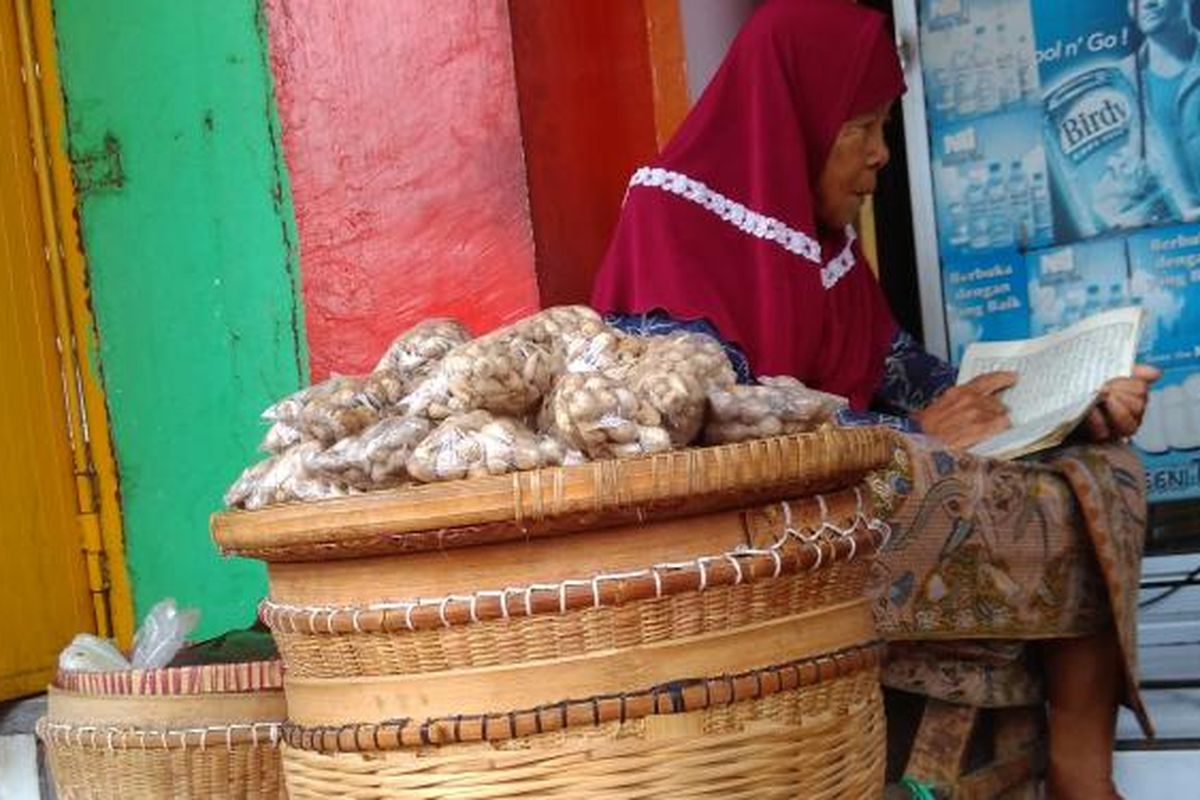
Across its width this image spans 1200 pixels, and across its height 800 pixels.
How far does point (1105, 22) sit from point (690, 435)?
247 cm

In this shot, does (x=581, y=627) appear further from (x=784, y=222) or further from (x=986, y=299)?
(x=986, y=299)

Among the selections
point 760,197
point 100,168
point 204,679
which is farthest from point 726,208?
point 100,168

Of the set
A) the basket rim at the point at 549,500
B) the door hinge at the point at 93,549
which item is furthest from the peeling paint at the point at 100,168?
the basket rim at the point at 549,500

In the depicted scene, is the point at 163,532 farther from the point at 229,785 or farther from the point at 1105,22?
the point at 1105,22

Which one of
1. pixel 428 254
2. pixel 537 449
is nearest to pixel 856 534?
pixel 537 449

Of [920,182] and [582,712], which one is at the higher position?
[920,182]

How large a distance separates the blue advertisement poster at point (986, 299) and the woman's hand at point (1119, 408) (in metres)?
1.17

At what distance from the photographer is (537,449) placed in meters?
1.54

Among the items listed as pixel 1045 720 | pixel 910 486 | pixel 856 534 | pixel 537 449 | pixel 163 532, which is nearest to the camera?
pixel 537 449

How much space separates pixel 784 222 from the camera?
292 cm

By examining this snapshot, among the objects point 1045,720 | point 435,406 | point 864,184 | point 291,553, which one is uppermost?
point 864,184

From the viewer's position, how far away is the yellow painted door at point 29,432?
356 centimetres

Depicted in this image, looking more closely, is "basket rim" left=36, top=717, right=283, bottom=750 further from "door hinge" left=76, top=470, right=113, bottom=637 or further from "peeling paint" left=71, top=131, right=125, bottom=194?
"peeling paint" left=71, top=131, right=125, bottom=194

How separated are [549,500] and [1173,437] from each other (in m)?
2.58
